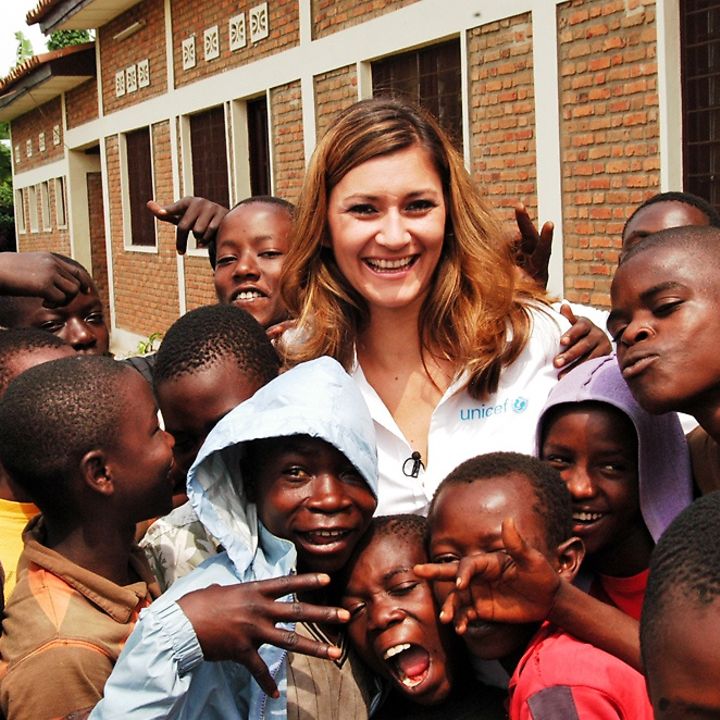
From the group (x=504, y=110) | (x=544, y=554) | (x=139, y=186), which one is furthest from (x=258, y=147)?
(x=544, y=554)

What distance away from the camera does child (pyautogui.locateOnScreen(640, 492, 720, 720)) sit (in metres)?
1.24

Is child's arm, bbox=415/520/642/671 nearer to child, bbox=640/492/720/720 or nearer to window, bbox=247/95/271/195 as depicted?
child, bbox=640/492/720/720

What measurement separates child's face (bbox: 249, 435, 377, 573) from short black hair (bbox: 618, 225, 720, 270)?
0.74 m

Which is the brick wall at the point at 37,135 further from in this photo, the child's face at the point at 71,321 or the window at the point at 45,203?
the child's face at the point at 71,321

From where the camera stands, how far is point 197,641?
1.84 metres

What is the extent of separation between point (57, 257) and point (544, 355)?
2114 millimetres

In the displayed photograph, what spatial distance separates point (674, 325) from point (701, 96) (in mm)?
4560

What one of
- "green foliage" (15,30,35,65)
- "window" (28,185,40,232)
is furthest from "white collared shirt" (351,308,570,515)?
"green foliage" (15,30,35,65)

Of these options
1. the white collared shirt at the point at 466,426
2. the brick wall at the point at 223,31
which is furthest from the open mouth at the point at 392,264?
the brick wall at the point at 223,31

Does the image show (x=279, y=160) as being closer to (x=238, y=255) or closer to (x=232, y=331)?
(x=238, y=255)

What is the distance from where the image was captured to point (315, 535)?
85.5 inches

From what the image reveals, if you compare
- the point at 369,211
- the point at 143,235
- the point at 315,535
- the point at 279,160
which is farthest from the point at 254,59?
the point at 315,535

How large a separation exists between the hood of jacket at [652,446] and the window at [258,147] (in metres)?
10.1

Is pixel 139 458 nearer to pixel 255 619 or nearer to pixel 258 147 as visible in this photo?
pixel 255 619
